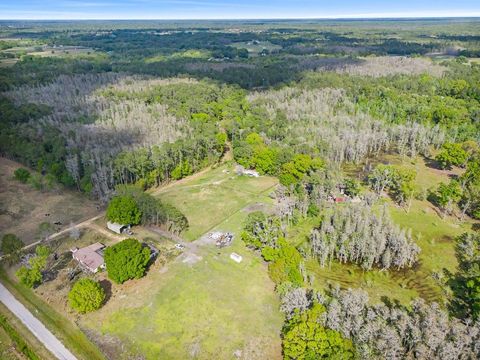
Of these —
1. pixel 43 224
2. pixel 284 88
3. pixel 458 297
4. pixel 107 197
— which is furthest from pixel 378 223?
pixel 284 88

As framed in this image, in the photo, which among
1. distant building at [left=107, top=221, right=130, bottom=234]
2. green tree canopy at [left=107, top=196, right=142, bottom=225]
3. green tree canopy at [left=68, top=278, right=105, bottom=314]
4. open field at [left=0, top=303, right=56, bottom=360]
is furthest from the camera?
distant building at [left=107, top=221, right=130, bottom=234]

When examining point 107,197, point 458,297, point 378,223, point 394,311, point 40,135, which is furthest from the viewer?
point 40,135

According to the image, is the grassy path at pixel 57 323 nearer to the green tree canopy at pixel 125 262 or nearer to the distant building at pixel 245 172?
the green tree canopy at pixel 125 262

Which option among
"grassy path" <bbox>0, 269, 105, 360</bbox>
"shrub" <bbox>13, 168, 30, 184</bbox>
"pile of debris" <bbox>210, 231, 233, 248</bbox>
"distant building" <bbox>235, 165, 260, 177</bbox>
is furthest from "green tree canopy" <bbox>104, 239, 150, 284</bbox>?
"shrub" <bbox>13, 168, 30, 184</bbox>

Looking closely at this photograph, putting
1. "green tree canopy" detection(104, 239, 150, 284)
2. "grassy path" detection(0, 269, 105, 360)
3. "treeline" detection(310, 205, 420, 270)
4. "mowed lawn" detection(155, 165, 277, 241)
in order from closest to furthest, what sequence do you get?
"grassy path" detection(0, 269, 105, 360)
"green tree canopy" detection(104, 239, 150, 284)
"treeline" detection(310, 205, 420, 270)
"mowed lawn" detection(155, 165, 277, 241)

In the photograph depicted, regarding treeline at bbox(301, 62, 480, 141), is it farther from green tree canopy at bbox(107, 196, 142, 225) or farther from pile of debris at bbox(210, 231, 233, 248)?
green tree canopy at bbox(107, 196, 142, 225)

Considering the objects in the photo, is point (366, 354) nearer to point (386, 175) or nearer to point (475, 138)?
point (386, 175)
